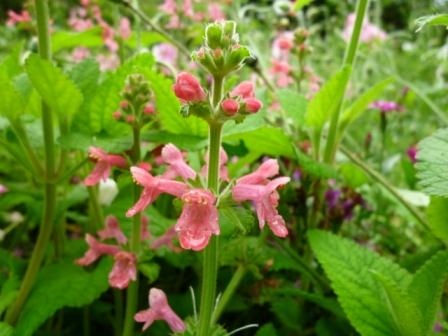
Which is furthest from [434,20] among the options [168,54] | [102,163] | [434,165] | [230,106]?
[168,54]

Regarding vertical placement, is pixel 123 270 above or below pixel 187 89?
below

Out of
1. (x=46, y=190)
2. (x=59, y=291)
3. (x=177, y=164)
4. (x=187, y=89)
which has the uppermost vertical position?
(x=187, y=89)

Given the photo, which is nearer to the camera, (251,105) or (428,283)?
(251,105)

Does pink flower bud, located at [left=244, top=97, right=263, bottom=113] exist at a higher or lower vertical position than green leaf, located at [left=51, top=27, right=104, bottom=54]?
lower

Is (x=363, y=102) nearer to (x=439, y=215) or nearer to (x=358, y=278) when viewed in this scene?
(x=439, y=215)

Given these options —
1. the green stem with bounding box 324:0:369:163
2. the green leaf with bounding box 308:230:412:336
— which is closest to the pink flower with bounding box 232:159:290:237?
the green leaf with bounding box 308:230:412:336

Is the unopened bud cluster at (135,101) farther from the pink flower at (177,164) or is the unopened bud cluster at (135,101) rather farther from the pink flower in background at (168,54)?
the pink flower in background at (168,54)

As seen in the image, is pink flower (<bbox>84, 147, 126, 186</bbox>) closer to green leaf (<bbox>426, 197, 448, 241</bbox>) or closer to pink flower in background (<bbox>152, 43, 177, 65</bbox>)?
green leaf (<bbox>426, 197, 448, 241</bbox>)
